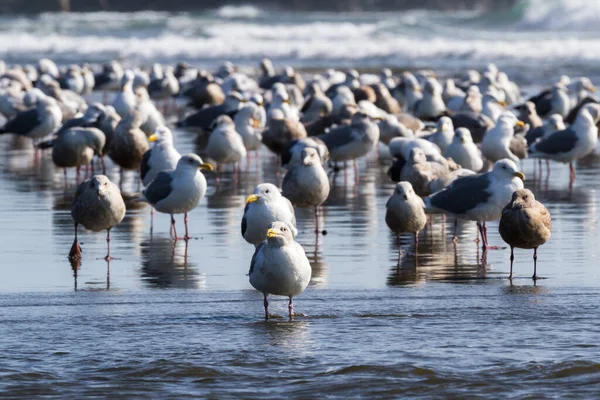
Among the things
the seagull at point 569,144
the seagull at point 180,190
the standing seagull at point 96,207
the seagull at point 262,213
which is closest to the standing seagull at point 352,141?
the seagull at point 569,144

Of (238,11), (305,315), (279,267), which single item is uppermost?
(238,11)

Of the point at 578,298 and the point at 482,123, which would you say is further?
the point at 482,123

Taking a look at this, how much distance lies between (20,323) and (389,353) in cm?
289

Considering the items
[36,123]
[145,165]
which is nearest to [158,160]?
[145,165]

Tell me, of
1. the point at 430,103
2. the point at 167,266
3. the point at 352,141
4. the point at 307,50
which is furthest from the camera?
the point at 307,50

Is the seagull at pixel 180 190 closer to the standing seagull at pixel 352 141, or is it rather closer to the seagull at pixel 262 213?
the seagull at pixel 262 213

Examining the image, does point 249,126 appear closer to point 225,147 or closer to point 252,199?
point 225,147

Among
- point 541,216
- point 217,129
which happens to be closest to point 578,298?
point 541,216

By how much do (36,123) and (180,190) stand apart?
10.00 meters

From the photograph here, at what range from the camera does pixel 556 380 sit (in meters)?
7.77

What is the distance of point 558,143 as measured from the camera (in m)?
18.5

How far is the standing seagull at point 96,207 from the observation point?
12203 mm

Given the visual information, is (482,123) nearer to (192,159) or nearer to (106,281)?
(192,159)

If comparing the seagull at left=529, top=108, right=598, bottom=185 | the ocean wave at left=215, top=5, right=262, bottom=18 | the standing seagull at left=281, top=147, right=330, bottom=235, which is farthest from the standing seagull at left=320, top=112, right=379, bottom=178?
the ocean wave at left=215, top=5, right=262, bottom=18
